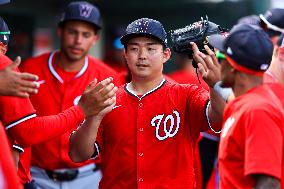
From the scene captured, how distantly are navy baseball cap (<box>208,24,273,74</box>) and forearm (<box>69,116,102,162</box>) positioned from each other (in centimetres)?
109

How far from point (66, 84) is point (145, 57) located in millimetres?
1750

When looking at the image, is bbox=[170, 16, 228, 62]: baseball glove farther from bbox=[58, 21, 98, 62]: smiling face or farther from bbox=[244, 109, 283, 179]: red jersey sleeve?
bbox=[58, 21, 98, 62]: smiling face

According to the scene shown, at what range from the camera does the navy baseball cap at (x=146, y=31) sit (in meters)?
5.00

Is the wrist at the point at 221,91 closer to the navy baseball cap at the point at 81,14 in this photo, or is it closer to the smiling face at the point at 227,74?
the smiling face at the point at 227,74

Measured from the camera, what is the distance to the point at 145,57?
4973 millimetres

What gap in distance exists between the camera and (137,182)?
489 cm

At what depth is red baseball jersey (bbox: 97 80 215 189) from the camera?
488 cm

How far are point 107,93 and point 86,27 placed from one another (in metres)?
2.26

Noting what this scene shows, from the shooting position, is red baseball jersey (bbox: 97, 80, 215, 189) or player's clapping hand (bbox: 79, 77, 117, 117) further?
red baseball jersey (bbox: 97, 80, 215, 189)

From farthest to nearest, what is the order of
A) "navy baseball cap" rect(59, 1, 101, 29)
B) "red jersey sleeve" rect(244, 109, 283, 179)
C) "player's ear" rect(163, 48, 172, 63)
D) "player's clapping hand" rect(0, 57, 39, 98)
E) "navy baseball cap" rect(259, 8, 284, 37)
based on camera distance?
"navy baseball cap" rect(59, 1, 101, 29)
"navy baseball cap" rect(259, 8, 284, 37)
"player's ear" rect(163, 48, 172, 63)
"player's clapping hand" rect(0, 57, 39, 98)
"red jersey sleeve" rect(244, 109, 283, 179)

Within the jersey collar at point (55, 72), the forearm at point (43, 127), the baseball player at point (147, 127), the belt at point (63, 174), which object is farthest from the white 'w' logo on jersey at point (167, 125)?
the jersey collar at point (55, 72)

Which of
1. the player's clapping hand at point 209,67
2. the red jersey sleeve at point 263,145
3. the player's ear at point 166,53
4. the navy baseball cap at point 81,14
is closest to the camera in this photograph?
the red jersey sleeve at point 263,145

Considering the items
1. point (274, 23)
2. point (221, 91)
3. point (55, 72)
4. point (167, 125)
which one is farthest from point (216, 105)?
point (55, 72)

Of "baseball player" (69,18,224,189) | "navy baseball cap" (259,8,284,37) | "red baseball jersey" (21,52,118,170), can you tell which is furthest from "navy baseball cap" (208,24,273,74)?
"red baseball jersey" (21,52,118,170)
